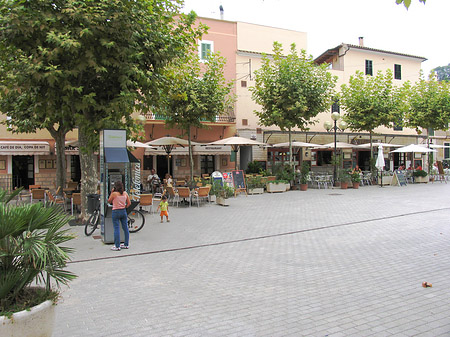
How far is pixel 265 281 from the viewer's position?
17.9 feet

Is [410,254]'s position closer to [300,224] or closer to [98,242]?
[300,224]

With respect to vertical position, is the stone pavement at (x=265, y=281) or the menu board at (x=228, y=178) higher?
the menu board at (x=228, y=178)

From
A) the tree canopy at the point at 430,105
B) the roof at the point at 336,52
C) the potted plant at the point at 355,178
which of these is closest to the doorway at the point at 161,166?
the potted plant at the point at 355,178

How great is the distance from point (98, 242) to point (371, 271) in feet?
19.3

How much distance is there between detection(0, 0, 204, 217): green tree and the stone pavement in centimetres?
339

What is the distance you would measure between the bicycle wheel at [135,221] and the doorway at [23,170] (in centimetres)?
1235

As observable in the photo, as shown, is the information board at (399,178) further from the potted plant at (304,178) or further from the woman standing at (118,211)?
the woman standing at (118,211)

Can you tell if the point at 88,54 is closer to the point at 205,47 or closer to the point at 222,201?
the point at 222,201

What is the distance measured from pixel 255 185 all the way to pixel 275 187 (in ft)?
4.47

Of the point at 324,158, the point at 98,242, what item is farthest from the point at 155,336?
the point at 324,158

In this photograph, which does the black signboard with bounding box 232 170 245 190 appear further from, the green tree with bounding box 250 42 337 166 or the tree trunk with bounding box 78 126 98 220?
the tree trunk with bounding box 78 126 98 220

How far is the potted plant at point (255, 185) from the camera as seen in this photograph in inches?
732

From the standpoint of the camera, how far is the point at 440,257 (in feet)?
21.7

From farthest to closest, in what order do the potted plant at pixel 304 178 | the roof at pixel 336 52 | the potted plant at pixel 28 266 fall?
the roof at pixel 336 52 < the potted plant at pixel 304 178 < the potted plant at pixel 28 266
